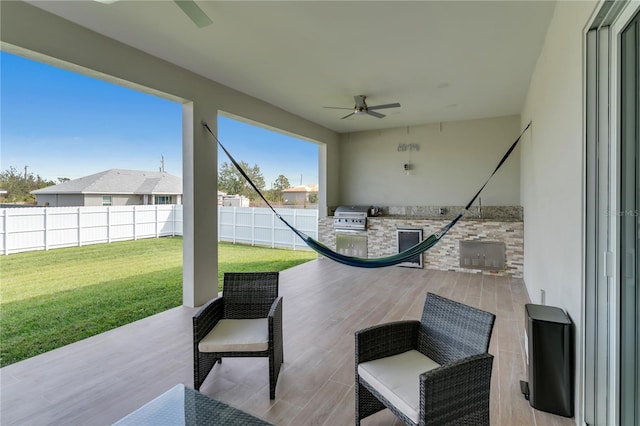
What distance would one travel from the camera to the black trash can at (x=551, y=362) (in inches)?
67.4

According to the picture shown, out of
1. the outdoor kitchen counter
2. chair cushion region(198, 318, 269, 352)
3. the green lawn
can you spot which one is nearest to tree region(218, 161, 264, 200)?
the green lawn

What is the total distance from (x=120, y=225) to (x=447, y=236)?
7655 mm

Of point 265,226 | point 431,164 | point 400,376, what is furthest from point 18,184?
point 431,164

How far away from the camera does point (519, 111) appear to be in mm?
5398

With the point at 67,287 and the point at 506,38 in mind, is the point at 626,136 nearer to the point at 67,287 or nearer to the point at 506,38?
the point at 506,38

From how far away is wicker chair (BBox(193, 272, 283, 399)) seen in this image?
1.92m

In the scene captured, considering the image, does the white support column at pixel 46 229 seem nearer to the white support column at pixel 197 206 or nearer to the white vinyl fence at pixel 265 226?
the white vinyl fence at pixel 265 226

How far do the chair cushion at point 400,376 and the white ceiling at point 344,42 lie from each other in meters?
2.47

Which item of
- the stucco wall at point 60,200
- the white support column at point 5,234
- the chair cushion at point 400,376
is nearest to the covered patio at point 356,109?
the chair cushion at point 400,376

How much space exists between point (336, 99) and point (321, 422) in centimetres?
416

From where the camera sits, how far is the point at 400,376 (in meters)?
1.49

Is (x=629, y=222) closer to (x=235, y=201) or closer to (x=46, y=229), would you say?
(x=46, y=229)

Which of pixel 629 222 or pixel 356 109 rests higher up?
pixel 356 109

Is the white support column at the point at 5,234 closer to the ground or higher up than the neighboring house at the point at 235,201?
closer to the ground
